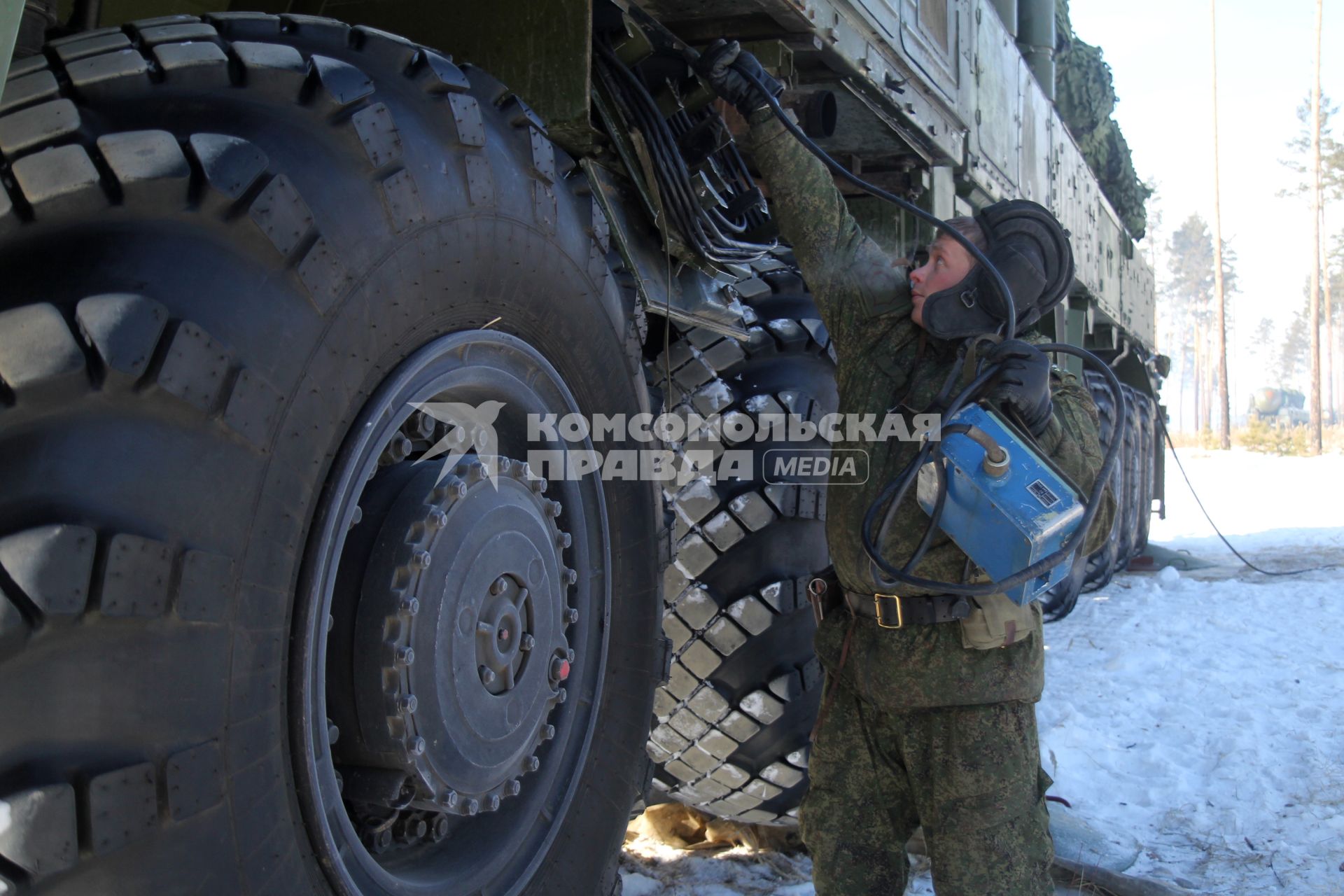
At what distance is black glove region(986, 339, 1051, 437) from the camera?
2174mm

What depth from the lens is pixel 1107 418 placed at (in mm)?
9227

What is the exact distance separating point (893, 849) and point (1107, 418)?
742 centimetres

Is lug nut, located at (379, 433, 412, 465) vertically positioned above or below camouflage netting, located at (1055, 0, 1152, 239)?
below

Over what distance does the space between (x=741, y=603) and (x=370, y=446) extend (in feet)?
5.01

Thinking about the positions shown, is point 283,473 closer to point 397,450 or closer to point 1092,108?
point 397,450

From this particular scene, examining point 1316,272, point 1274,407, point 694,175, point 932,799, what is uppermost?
point 1316,272

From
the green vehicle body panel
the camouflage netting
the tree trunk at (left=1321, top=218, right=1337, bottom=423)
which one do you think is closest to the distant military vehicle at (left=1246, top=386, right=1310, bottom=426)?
the tree trunk at (left=1321, top=218, right=1337, bottom=423)

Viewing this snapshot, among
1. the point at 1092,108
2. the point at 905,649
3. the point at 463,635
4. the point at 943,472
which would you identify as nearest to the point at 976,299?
the point at 943,472

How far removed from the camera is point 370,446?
151cm

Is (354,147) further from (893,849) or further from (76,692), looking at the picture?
(893,849)

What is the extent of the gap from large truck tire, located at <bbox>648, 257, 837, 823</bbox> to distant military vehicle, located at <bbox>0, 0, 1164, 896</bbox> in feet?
0.04

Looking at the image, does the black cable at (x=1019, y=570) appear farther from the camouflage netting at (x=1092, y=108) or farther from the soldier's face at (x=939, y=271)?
the camouflage netting at (x=1092, y=108)

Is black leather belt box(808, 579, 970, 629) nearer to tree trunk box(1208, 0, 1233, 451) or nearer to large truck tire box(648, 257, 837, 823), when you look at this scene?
large truck tire box(648, 257, 837, 823)

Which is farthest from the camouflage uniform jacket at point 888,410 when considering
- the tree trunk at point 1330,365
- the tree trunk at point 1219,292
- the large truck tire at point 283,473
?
the tree trunk at point 1330,365
